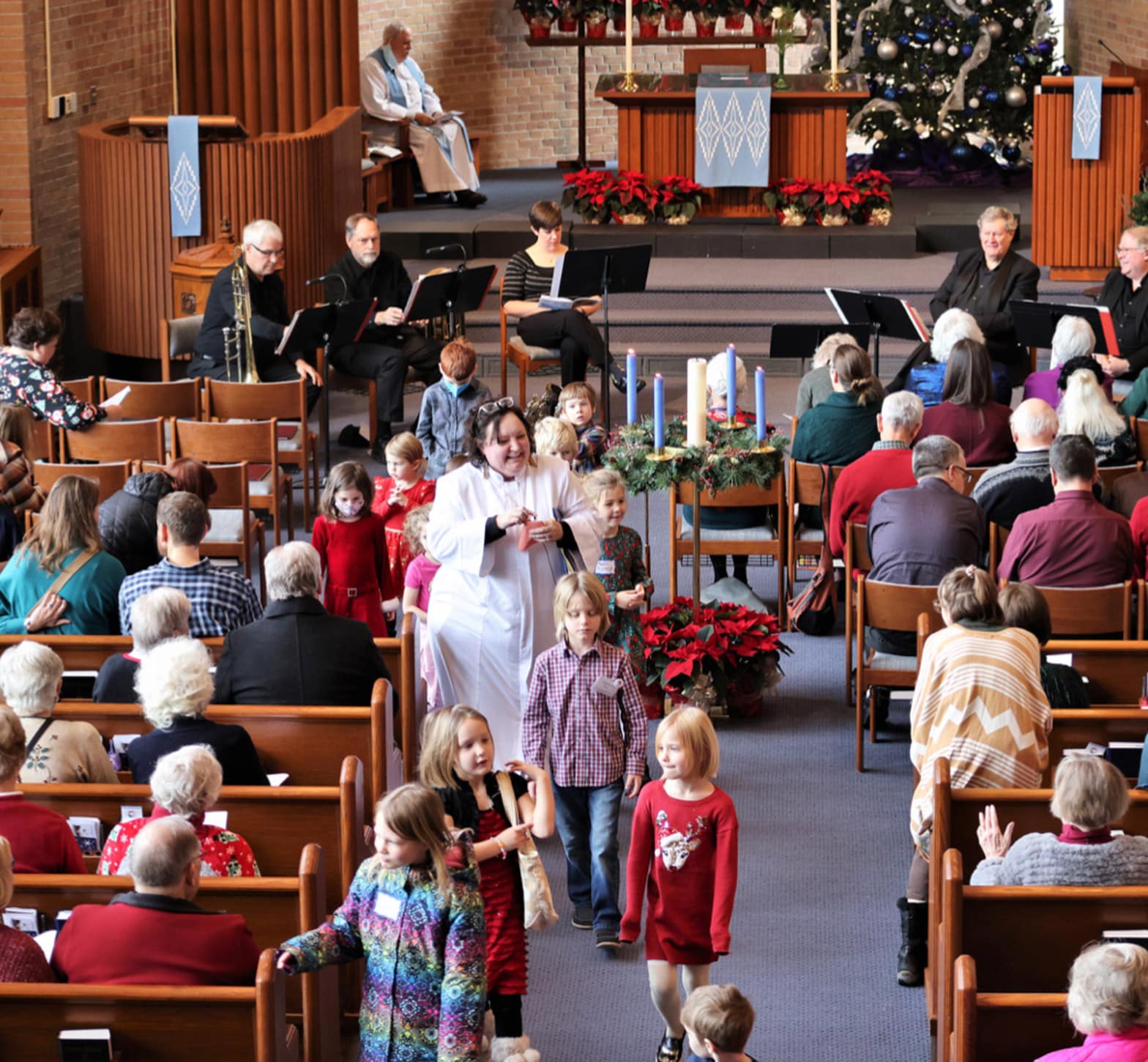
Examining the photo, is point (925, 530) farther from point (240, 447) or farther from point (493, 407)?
point (240, 447)

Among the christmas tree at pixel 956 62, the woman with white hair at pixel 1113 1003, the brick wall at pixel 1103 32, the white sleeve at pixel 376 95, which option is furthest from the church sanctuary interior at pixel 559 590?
the brick wall at pixel 1103 32

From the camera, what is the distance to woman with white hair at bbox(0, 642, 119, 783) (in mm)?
4559

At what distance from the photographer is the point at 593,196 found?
1327cm

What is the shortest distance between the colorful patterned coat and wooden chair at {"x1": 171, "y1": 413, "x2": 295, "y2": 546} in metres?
4.53

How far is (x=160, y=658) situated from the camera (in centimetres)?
452

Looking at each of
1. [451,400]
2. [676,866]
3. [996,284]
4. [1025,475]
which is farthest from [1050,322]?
[676,866]

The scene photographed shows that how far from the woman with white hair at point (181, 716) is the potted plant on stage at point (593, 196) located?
9.10m

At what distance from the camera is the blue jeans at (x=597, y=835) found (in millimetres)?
5039

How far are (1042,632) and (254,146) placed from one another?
737 centimetres

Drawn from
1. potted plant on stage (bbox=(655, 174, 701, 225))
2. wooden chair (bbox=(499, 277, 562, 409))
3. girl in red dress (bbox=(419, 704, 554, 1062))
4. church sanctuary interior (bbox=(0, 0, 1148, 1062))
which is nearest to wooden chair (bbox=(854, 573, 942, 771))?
church sanctuary interior (bbox=(0, 0, 1148, 1062))

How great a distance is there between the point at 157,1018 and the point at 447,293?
22.3 ft

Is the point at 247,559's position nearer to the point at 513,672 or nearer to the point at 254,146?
the point at 513,672

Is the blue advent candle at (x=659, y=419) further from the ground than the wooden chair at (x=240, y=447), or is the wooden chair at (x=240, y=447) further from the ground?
the blue advent candle at (x=659, y=419)

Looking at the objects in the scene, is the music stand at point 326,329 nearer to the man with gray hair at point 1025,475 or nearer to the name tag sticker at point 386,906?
the man with gray hair at point 1025,475
